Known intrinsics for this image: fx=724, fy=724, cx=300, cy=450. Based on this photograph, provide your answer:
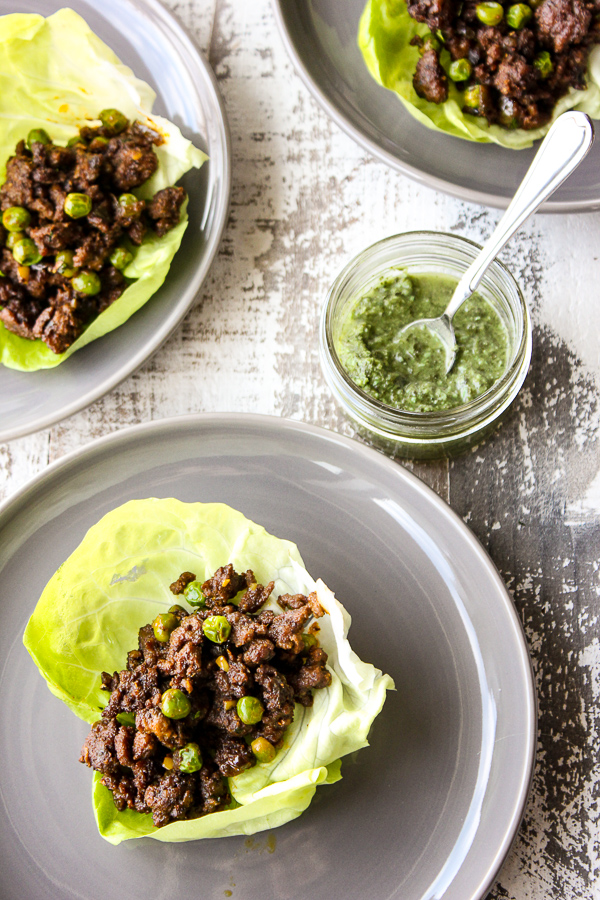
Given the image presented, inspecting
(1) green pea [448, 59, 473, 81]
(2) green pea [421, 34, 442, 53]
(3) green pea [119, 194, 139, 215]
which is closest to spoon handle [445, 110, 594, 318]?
(1) green pea [448, 59, 473, 81]

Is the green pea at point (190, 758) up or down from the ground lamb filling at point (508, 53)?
down

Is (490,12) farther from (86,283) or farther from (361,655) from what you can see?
(361,655)

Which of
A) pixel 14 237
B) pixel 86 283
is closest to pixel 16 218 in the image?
pixel 14 237

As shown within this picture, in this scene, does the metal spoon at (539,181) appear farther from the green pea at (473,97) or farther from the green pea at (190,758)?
the green pea at (190,758)

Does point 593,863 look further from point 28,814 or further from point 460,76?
point 460,76

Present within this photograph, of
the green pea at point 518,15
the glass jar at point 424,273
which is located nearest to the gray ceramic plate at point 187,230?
the glass jar at point 424,273

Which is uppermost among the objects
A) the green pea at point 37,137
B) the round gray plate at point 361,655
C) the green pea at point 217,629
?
the green pea at point 37,137
